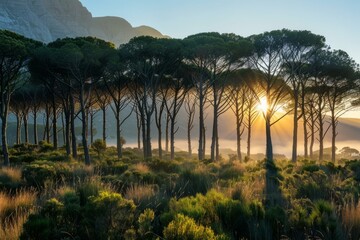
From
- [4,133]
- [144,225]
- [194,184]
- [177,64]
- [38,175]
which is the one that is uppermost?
[177,64]

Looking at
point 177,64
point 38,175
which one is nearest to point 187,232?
point 38,175

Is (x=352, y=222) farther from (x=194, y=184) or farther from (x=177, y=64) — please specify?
(x=177, y=64)

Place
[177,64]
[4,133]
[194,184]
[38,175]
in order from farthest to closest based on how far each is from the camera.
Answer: [177,64] → [4,133] → [38,175] → [194,184]

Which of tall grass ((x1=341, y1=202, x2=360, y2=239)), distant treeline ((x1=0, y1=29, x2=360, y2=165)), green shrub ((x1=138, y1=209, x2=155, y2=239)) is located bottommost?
tall grass ((x1=341, y1=202, x2=360, y2=239))

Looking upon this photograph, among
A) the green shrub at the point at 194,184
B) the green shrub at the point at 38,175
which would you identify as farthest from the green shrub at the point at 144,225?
the green shrub at the point at 38,175

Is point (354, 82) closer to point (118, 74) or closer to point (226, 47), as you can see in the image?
point (226, 47)

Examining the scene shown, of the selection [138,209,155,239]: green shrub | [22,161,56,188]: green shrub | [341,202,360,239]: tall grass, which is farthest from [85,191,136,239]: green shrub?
[22,161,56,188]: green shrub

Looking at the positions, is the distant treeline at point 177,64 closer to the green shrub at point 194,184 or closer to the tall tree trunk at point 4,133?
the tall tree trunk at point 4,133

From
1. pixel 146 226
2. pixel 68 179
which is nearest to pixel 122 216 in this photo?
pixel 146 226

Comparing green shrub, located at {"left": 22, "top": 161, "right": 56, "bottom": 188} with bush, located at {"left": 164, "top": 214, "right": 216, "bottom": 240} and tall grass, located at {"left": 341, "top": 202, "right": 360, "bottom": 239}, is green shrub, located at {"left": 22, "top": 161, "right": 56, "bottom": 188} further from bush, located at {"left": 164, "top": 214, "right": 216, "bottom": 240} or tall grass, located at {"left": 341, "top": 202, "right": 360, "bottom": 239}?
tall grass, located at {"left": 341, "top": 202, "right": 360, "bottom": 239}

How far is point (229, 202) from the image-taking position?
636cm

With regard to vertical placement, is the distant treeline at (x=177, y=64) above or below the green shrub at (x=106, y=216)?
above

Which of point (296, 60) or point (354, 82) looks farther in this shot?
point (354, 82)

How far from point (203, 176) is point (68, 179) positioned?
192 inches
